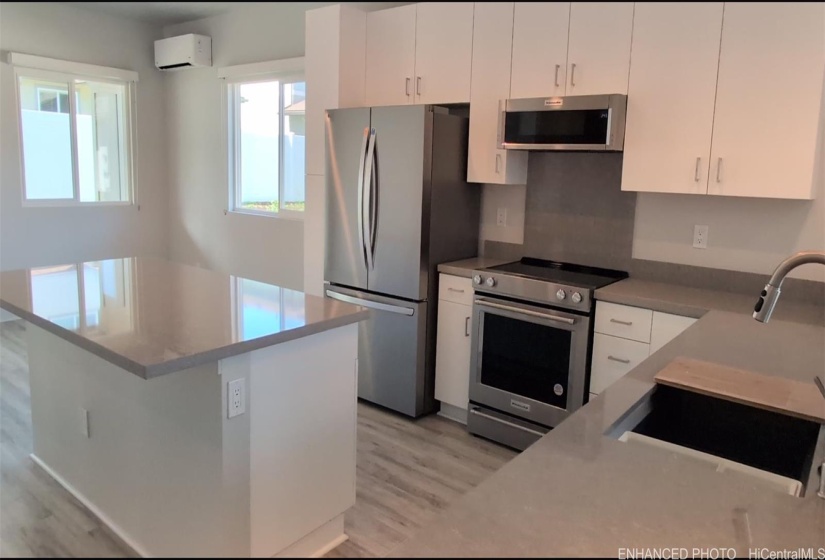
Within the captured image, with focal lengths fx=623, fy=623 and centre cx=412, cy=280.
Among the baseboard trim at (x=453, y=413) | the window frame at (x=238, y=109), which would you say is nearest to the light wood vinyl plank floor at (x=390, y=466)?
the baseboard trim at (x=453, y=413)

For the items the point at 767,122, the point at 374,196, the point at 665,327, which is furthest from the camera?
the point at 374,196

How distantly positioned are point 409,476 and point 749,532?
2.13 m

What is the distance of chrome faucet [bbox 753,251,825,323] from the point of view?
1249 mm

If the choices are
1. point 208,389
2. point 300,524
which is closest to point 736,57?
point 208,389

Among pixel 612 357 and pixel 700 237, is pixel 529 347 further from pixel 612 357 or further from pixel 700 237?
pixel 700 237

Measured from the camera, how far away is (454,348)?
3551 mm

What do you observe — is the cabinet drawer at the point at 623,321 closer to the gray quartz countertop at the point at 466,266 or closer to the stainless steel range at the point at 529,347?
the stainless steel range at the point at 529,347

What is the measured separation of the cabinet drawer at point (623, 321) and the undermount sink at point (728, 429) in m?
1.12

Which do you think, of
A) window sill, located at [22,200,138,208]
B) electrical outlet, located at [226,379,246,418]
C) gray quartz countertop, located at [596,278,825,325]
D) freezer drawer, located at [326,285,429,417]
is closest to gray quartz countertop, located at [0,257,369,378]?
electrical outlet, located at [226,379,246,418]

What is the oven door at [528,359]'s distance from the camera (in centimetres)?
302

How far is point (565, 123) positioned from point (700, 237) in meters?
0.89

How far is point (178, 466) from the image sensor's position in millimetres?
704

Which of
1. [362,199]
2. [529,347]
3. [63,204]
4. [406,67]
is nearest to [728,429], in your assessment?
[529,347]

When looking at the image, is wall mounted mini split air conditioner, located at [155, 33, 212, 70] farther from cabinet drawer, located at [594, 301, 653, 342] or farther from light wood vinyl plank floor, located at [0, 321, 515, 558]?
cabinet drawer, located at [594, 301, 653, 342]
